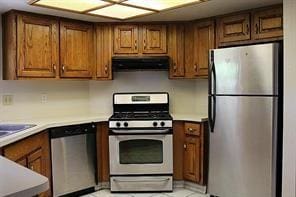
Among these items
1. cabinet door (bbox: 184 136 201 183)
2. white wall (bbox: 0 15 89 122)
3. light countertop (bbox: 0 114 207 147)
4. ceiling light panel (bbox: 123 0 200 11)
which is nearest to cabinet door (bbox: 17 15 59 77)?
white wall (bbox: 0 15 89 122)

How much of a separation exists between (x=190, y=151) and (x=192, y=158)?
0.08m

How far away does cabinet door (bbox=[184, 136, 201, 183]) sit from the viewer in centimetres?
360

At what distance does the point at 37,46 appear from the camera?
11.2ft

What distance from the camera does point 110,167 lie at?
144 inches

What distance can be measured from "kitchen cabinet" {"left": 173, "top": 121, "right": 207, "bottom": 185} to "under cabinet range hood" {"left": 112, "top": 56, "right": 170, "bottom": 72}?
0.72 metres

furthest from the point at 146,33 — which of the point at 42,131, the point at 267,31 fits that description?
the point at 42,131

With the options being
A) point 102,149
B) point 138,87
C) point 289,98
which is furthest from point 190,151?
point 289,98

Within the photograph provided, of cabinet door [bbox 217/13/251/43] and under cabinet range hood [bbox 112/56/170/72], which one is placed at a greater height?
cabinet door [bbox 217/13/251/43]

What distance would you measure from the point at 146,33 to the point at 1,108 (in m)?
1.83

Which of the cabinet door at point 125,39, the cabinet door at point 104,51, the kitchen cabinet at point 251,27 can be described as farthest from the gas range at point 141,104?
the kitchen cabinet at point 251,27

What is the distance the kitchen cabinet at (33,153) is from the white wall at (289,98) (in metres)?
2.15

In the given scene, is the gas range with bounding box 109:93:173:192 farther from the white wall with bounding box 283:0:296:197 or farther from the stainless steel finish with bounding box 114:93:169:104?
the white wall with bounding box 283:0:296:197

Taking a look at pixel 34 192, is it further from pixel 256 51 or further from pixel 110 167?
pixel 110 167

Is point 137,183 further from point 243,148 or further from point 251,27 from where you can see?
point 251,27
